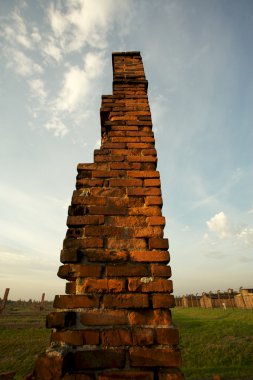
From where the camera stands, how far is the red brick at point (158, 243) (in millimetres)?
1611

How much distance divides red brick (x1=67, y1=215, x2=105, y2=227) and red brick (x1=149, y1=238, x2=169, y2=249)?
38 centimetres

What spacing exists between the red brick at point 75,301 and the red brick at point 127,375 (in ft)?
1.11

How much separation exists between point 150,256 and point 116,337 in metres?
0.51

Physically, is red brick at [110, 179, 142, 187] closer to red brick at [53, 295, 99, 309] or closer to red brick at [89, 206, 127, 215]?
red brick at [89, 206, 127, 215]

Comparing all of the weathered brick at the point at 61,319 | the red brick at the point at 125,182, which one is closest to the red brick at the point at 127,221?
the red brick at the point at 125,182

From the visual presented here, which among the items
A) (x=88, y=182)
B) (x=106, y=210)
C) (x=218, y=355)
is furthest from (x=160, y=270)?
(x=218, y=355)

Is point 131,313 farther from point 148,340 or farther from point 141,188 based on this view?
point 141,188

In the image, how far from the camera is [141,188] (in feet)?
6.15

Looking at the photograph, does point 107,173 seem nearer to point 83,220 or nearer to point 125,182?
point 125,182

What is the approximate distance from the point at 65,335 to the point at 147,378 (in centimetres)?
49

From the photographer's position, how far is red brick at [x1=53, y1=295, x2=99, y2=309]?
4.60 ft

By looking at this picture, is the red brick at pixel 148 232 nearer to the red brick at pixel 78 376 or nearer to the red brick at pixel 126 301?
the red brick at pixel 126 301

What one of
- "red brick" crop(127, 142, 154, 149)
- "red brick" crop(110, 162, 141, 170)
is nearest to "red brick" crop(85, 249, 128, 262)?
"red brick" crop(110, 162, 141, 170)

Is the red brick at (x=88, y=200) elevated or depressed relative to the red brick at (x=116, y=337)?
elevated
